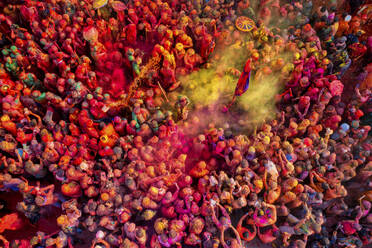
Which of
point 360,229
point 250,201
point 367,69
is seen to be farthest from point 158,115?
point 367,69

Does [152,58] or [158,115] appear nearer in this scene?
[158,115]

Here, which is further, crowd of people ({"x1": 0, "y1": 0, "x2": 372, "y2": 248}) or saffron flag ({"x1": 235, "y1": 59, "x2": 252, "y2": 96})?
saffron flag ({"x1": 235, "y1": 59, "x2": 252, "y2": 96})

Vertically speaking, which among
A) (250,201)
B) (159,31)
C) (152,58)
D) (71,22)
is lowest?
(250,201)

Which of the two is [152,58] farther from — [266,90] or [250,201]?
[250,201]

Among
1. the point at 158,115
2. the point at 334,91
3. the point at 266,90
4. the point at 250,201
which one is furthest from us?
the point at 266,90

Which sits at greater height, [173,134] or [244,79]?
[244,79]

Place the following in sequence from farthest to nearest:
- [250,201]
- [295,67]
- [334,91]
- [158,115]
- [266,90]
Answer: [266,90] < [295,67] < [334,91] < [158,115] < [250,201]

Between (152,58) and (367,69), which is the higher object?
(367,69)

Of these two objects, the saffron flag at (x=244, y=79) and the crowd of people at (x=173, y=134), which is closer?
the crowd of people at (x=173, y=134)
